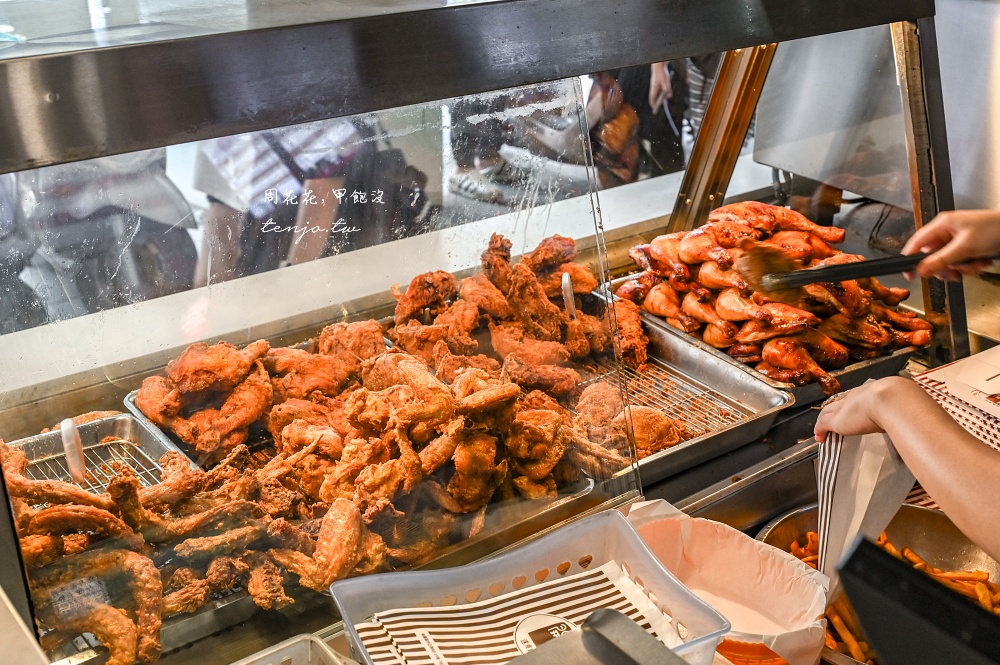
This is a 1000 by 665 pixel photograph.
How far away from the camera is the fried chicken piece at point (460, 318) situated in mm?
2027

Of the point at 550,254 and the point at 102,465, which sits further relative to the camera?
the point at 550,254

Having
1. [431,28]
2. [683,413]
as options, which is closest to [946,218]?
[683,413]

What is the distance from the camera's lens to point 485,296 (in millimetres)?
2070

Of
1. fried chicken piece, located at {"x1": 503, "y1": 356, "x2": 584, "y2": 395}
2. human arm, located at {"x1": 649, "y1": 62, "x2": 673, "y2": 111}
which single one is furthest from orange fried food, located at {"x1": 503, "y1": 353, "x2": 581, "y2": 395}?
human arm, located at {"x1": 649, "y1": 62, "x2": 673, "y2": 111}

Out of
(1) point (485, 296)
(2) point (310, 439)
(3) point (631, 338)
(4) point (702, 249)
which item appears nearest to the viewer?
(2) point (310, 439)

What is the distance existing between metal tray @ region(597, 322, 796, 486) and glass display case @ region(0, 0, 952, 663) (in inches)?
0.9

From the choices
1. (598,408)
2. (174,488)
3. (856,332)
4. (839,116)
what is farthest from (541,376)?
(839,116)

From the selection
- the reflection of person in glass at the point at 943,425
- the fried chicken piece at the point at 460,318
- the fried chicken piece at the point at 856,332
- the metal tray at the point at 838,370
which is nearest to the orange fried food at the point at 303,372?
the fried chicken piece at the point at 460,318

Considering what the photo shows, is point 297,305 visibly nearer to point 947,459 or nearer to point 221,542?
point 221,542

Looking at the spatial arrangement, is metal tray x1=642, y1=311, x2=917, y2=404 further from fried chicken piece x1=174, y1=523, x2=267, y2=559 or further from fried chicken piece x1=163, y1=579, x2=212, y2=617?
fried chicken piece x1=163, y1=579, x2=212, y2=617

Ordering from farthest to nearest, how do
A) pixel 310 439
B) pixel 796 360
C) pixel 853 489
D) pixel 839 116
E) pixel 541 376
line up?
1. pixel 839 116
2. pixel 796 360
3. pixel 541 376
4. pixel 853 489
5. pixel 310 439

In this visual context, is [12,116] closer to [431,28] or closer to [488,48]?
[431,28]

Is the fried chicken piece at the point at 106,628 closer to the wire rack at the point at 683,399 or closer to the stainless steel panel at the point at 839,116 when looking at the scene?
the wire rack at the point at 683,399

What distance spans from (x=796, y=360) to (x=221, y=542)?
5.44 ft
